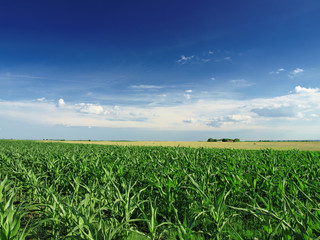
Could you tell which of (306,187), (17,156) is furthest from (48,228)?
(17,156)

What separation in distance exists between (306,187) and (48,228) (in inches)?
270

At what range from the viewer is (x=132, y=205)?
3998 mm

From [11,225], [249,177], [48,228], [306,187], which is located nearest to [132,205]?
[11,225]

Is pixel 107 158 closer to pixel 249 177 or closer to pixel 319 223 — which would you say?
pixel 249 177

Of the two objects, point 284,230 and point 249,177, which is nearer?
point 284,230

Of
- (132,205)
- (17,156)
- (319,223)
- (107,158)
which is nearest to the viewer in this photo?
(319,223)

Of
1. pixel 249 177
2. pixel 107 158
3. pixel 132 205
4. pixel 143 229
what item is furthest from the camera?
pixel 107 158

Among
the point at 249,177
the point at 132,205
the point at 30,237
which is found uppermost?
the point at 249,177

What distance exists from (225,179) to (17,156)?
482 inches

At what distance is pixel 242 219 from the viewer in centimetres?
538

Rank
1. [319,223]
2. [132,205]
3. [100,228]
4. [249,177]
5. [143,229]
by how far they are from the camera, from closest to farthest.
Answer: [319,223] < [100,228] < [132,205] < [143,229] < [249,177]

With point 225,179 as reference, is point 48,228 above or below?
below

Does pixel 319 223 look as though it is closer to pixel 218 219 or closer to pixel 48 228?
pixel 218 219

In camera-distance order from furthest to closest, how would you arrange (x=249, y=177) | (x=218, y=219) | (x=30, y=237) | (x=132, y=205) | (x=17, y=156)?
(x=17, y=156)
(x=249, y=177)
(x=30, y=237)
(x=132, y=205)
(x=218, y=219)
